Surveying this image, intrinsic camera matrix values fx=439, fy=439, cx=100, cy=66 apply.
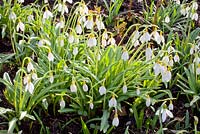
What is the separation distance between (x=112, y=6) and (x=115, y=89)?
149 cm

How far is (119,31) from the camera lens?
418 cm

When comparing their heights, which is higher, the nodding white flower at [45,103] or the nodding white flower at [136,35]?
the nodding white flower at [136,35]

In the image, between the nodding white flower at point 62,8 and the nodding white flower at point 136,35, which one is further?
the nodding white flower at point 62,8

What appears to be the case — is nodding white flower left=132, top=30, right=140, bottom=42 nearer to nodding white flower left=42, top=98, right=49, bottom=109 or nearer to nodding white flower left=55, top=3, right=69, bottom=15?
nodding white flower left=55, top=3, right=69, bottom=15

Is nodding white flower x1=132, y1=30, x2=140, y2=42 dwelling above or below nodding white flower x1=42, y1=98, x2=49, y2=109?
above

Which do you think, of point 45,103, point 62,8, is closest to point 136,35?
point 62,8

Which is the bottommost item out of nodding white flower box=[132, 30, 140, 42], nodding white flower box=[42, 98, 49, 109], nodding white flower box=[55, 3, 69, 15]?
nodding white flower box=[42, 98, 49, 109]

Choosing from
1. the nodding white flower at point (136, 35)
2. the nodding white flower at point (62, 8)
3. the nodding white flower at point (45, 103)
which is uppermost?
the nodding white flower at point (62, 8)

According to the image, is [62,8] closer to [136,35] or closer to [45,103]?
[136,35]

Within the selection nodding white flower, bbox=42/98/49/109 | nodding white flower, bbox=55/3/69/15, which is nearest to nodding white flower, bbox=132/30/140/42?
nodding white flower, bbox=55/3/69/15

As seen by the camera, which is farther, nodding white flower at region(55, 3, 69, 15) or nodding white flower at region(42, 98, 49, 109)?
nodding white flower at region(55, 3, 69, 15)

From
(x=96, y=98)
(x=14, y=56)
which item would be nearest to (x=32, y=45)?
(x=14, y=56)

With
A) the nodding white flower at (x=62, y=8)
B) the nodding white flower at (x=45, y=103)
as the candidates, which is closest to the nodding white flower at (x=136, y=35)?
the nodding white flower at (x=62, y=8)

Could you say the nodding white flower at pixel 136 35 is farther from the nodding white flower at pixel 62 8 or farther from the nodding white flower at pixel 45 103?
the nodding white flower at pixel 45 103
